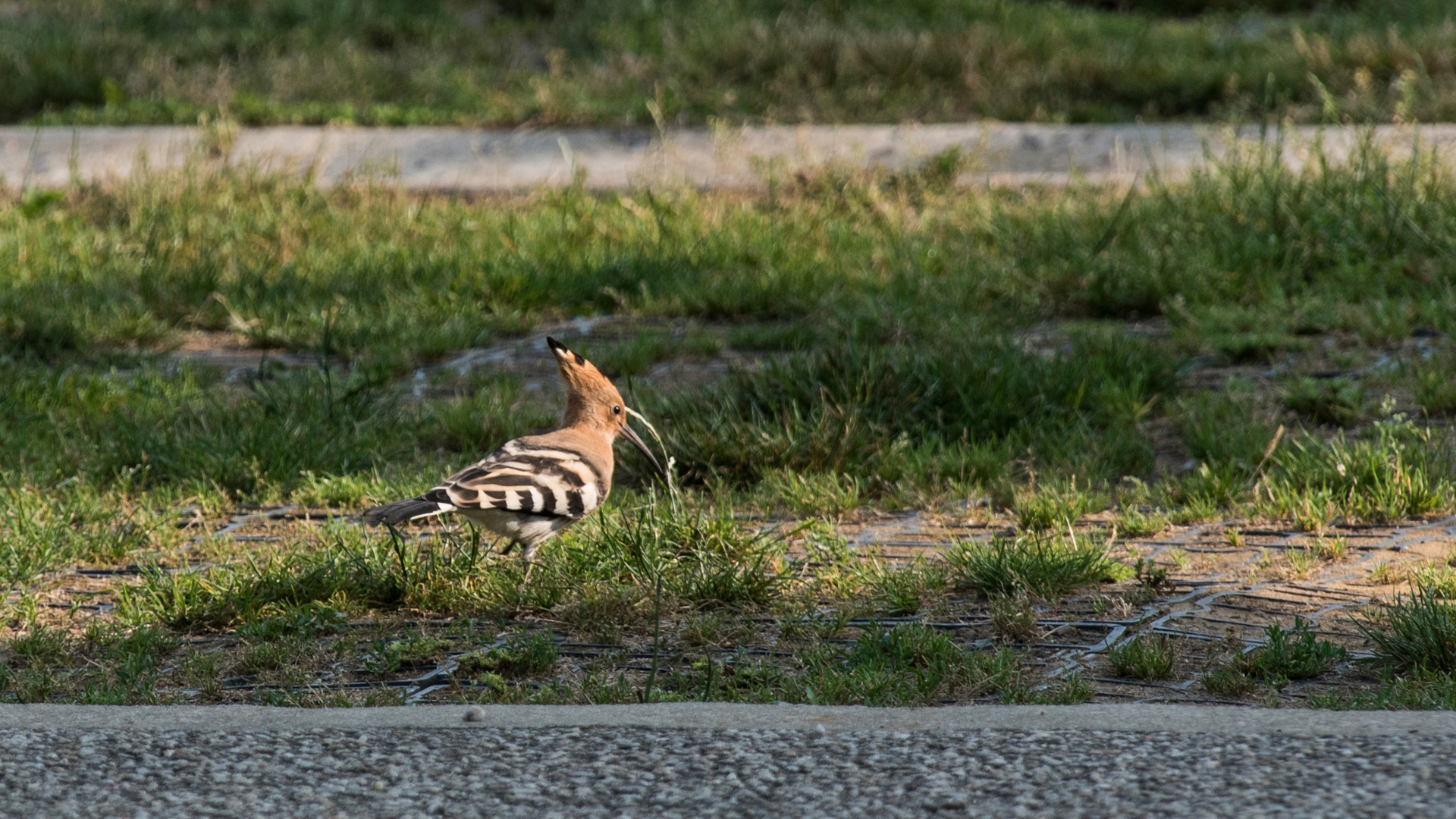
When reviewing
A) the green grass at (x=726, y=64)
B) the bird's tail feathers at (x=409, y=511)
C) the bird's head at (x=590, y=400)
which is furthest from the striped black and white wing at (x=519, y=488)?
the green grass at (x=726, y=64)

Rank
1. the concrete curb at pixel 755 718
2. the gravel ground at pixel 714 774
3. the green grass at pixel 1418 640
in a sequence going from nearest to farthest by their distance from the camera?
the gravel ground at pixel 714 774
the concrete curb at pixel 755 718
the green grass at pixel 1418 640

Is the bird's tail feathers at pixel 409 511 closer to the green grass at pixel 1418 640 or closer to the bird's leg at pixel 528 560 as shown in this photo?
the bird's leg at pixel 528 560

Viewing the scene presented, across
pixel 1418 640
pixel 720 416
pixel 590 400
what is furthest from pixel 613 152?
pixel 1418 640

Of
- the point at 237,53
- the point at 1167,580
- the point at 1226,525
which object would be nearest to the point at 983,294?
the point at 1226,525

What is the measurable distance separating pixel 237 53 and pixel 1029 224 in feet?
27.6

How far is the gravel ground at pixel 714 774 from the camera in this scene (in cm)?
276

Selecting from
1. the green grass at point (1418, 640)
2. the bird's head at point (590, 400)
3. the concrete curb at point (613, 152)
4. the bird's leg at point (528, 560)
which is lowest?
the concrete curb at point (613, 152)

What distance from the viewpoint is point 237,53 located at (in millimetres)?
13930

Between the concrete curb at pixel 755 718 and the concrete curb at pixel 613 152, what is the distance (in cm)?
685

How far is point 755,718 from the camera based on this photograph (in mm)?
3342

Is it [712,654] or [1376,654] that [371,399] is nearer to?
[712,654]

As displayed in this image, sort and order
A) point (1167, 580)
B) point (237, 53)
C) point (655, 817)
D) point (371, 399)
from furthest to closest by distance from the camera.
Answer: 1. point (237, 53)
2. point (371, 399)
3. point (1167, 580)
4. point (655, 817)

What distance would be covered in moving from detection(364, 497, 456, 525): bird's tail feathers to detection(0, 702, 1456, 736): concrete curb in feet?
2.13

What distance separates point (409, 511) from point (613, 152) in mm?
7701
